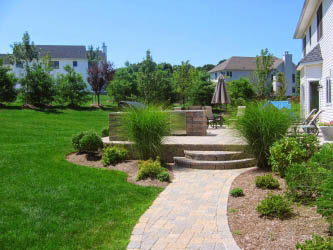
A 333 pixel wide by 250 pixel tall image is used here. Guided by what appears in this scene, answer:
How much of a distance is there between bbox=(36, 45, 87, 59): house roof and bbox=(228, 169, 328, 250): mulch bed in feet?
166

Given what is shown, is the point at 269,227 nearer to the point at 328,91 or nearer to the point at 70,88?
the point at 328,91

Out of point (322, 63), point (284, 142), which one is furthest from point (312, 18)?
point (284, 142)

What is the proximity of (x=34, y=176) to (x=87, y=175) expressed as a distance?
3.30 ft

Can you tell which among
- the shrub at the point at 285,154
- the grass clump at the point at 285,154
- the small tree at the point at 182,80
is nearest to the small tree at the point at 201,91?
the small tree at the point at 182,80

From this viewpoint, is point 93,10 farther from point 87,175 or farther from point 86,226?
point 86,226

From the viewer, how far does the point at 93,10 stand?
11383 millimetres

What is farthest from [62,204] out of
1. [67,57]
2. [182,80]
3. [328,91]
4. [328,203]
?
[67,57]

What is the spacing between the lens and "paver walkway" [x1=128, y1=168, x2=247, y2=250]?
11.8 ft

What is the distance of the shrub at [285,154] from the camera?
6246 millimetres

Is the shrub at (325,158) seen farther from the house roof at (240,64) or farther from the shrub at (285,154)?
the house roof at (240,64)

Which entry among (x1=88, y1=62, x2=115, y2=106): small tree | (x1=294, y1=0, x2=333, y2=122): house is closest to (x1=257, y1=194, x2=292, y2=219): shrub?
(x1=294, y1=0, x2=333, y2=122): house

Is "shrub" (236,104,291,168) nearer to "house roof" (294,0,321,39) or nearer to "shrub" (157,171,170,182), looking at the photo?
"shrub" (157,171,170,182)

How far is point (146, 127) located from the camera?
7.48 m

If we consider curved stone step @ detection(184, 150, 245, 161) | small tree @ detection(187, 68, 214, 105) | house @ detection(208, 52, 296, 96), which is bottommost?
curved stone step @ detection(184, 150, 245, 161)
